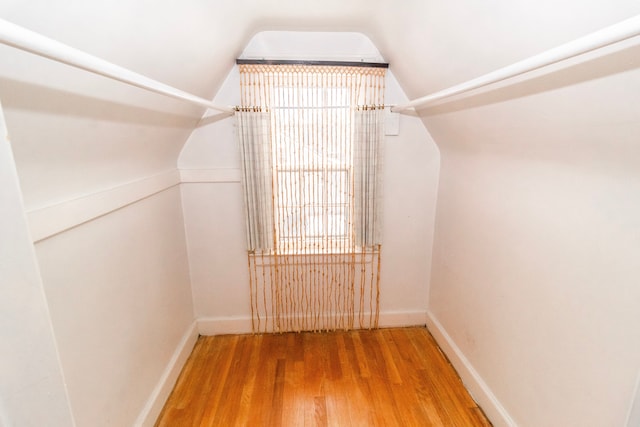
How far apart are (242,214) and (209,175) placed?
0.37 m

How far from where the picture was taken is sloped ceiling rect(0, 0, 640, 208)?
0.79 metres

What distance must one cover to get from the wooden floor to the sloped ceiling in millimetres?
1382

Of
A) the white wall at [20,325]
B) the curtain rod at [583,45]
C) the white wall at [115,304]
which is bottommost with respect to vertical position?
the white wall at [115,304]

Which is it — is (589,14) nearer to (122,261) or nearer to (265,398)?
(122,261)

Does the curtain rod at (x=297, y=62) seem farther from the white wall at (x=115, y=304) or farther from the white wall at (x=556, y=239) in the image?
the white wall at (x=115, y=304)

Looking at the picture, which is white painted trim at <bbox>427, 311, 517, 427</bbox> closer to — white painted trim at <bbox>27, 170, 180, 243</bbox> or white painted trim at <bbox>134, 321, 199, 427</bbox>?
white painted trim at <bbox>134, 321, 199, 427</bbox>

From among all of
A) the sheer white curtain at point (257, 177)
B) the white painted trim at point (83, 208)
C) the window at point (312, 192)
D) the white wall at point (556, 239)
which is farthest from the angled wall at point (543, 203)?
the white painted trim at point (83, 208)

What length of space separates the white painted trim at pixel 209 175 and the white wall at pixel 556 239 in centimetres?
146

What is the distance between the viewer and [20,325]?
47cm

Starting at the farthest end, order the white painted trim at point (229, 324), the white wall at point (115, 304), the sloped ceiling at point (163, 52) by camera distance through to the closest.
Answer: the white painted trim at point (229, 324)
the white wall at point (115, 304)
the sloped ceiling at point (163, 52)

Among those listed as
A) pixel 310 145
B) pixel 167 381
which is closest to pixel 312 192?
pixel 310 145

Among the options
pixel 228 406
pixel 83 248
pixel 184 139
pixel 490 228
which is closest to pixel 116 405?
pixel 228 406

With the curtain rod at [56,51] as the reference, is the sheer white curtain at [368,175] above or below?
below

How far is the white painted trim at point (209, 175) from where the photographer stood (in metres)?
2.19
